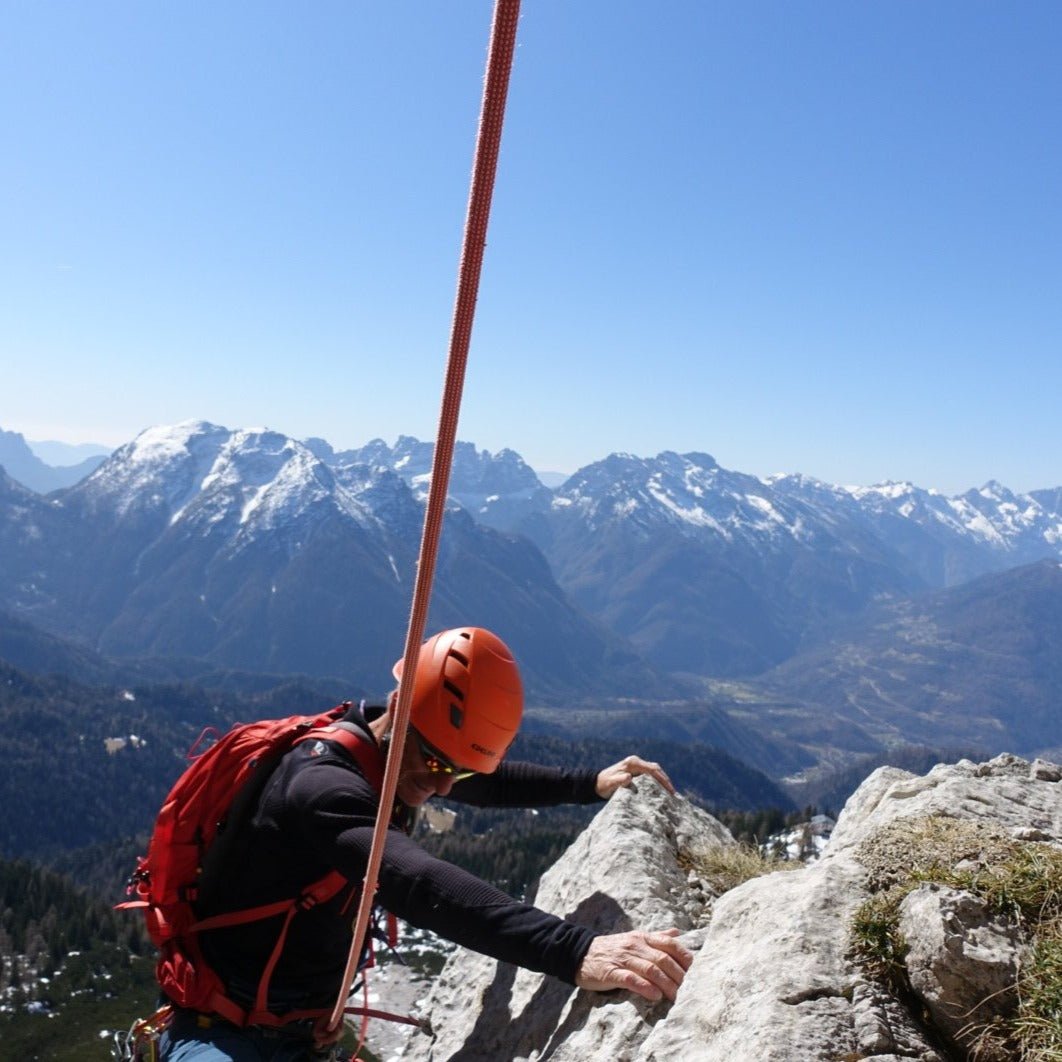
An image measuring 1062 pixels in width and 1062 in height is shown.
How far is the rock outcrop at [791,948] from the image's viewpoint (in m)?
3.83

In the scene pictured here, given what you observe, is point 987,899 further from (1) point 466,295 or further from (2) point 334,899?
(1) point 466,295

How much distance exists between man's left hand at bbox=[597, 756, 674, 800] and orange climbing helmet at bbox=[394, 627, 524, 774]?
2754 millimetres

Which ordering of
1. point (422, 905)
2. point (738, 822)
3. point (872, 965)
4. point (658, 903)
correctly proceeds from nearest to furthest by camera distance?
point (872, 965)
point (422, 905)
point (658, 903)
point (738, 822)

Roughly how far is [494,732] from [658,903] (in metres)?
2.06

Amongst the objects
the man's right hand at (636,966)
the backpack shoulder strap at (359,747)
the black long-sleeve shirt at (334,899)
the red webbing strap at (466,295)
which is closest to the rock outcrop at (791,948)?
the man's right hand at (636,966)

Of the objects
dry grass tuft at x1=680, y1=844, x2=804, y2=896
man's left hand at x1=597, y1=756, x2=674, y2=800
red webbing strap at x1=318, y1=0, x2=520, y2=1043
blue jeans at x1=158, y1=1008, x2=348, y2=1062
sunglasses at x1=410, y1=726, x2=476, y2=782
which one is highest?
red webbing strap at x1=318, y1=0, x2=520, y2=1043

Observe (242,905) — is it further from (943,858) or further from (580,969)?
(943,858)

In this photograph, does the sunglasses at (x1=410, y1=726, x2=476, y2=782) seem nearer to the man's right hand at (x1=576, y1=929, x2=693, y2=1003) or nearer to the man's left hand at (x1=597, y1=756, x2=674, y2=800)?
the man's right hand at (x1=576, y1=929, x2=693, y2=1003)

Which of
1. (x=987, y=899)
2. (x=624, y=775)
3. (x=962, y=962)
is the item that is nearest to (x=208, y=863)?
(x=624, y=775)

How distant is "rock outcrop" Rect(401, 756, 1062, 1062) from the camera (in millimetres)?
3830

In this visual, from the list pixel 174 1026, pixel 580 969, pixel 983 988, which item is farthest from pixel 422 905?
pixel 983 988

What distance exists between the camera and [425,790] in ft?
18.3

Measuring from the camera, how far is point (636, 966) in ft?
15.7

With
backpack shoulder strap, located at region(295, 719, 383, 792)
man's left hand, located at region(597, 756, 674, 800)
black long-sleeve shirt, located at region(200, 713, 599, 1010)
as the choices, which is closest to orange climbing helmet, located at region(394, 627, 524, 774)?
backpack shoulder strap, located at region(295, 719, 383, 792)
